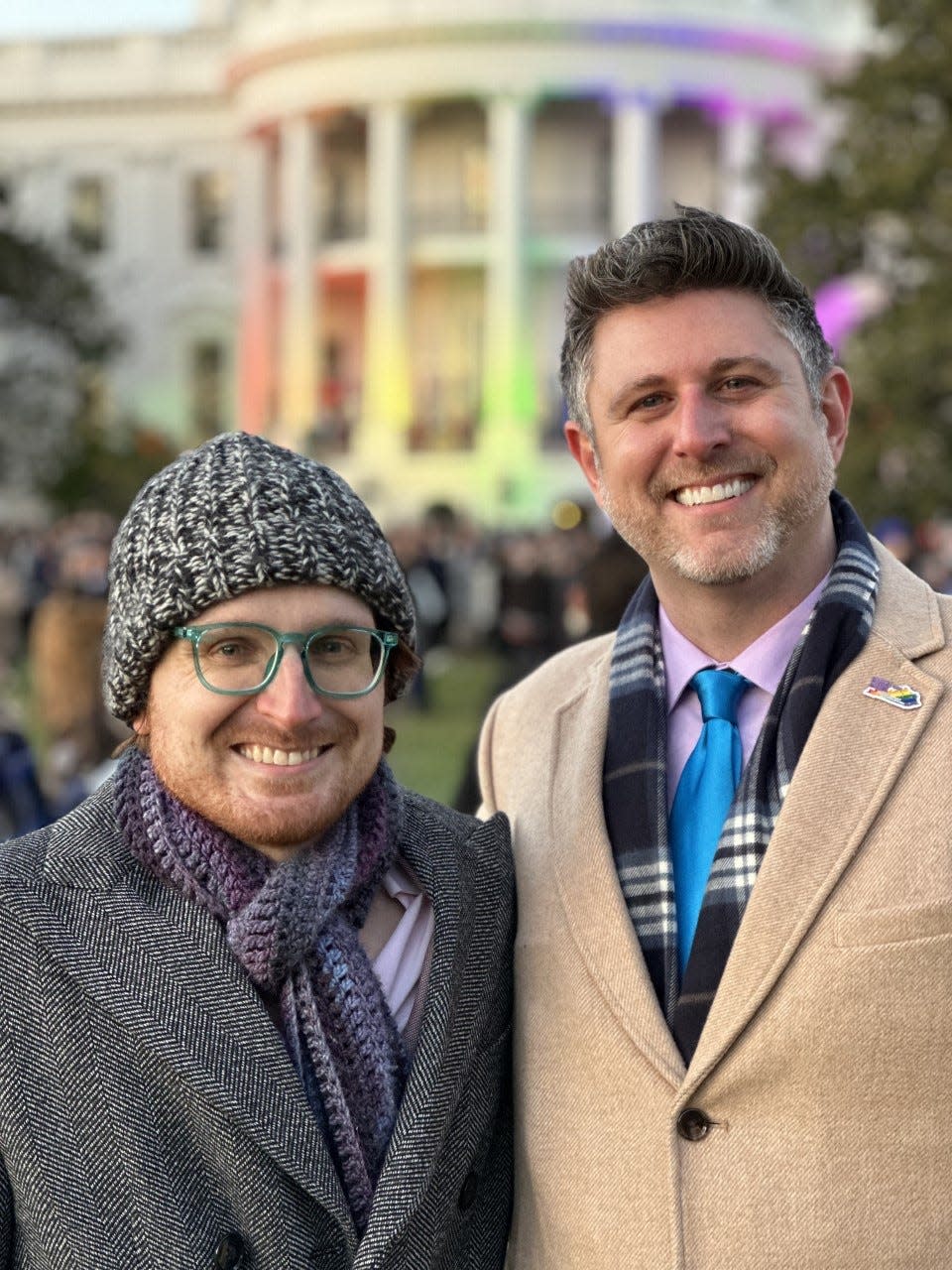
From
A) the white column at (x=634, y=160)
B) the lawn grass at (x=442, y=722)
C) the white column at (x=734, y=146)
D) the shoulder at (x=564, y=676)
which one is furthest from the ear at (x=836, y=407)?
the white column at (x=634, y=160)

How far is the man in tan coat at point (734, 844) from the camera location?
2.71 metres

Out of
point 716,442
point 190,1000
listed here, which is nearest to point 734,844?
point 716,442

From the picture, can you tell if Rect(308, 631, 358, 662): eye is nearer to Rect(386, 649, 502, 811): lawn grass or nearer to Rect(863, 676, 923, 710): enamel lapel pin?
Rect(863, 676, 923, 710): enamel lapel pin

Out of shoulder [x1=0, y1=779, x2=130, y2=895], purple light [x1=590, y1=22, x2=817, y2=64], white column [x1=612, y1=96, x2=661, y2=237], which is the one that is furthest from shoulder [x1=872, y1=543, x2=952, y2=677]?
purple light [x1=590, y1=22, x2=817, y2=64]

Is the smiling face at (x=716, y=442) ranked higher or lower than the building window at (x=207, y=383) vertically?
higher

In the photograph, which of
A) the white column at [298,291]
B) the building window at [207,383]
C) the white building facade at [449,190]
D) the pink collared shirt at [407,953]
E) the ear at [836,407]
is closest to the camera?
the pink collared shirt at [407,953]

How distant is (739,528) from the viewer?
3.02 metres

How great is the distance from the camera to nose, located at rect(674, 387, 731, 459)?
3006 millimetres

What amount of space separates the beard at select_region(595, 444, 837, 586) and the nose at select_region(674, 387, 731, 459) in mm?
40

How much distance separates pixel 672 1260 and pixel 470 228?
139ft

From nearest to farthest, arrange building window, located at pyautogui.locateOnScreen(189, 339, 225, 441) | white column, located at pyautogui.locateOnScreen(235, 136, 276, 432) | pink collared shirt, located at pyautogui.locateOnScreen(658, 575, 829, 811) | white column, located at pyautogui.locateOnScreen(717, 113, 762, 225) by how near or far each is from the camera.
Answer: pink collared shirt, located at pyautogui.locateOnScreen(658, 575, 829, 811)
white column, located at pyautogui.locateOnScreen(717, 113, 762, 225)
white column, located at pyautogui.locateOnScreen(235, 136, 276, 432)
building window, located at pyautogui.locateOnScreen(189, 339, 225, 441)

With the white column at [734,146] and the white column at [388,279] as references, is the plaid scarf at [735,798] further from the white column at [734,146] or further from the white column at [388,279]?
the white column at [388,279]

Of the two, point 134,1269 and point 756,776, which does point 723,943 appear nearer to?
point 756,776

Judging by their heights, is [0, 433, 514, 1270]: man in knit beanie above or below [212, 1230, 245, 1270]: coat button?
above
